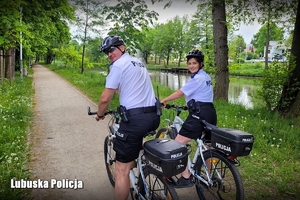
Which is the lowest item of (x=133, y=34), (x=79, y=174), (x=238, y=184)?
(x=79, y=174)

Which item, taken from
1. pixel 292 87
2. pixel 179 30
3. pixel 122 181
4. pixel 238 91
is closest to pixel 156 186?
pixel 122 181

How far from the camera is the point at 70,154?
5145 millimetres

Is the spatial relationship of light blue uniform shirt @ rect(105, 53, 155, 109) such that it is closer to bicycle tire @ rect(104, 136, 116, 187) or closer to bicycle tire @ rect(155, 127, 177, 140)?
bicycle tire @ rect(155, 127, 177, 140)

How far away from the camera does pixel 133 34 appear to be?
10250 mm

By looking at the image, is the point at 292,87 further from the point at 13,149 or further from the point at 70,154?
the point at 13,149

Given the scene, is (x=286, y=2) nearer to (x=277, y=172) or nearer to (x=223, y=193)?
(x=277, y=172)

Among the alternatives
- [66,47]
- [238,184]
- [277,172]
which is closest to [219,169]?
Answer: [238,184]

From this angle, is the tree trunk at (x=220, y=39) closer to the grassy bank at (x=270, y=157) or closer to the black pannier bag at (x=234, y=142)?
the grassy bank at (x=270, y=157)

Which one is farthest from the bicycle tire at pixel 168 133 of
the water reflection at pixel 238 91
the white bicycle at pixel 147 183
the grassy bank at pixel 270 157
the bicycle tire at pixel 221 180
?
the water reflection at pixel 238 91

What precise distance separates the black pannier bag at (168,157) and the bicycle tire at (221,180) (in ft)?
2.63

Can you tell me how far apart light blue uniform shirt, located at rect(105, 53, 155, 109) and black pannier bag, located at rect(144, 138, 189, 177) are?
1.82 ft

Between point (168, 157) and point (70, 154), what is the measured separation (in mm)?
3388

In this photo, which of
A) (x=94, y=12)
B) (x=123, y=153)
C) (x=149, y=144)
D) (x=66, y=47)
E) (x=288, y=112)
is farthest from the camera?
(x=66, y=47)

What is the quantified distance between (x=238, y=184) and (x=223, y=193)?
535 millimetres
